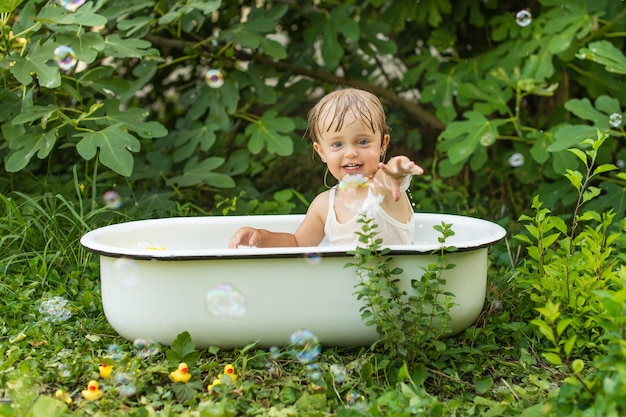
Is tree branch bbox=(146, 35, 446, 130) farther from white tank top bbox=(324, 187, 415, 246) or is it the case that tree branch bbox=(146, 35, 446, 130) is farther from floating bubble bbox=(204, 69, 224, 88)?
white tank top bbox=(324, 187, 415, 246)

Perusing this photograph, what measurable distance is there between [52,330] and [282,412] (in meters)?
0.99

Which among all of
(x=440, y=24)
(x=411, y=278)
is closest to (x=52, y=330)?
(x=411, y=278)

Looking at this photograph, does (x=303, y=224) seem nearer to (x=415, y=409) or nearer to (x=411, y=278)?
(x=411, y=278)

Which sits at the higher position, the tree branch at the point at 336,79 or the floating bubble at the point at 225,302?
the tree branch at the point at 336,79

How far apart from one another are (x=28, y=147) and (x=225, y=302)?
1269mm

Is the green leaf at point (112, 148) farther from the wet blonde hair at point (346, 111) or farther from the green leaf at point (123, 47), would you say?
the wet blonde hair at point (346, 111)

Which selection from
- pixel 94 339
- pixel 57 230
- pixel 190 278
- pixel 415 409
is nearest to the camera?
pixel 415 409

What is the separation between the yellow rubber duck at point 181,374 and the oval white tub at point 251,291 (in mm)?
193

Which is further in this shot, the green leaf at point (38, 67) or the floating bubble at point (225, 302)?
the green leaf at point (38, 67)

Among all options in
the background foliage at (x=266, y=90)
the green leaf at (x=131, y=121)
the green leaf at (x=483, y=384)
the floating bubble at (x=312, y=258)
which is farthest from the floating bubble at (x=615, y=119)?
the green leaf at (x=131, y=121)

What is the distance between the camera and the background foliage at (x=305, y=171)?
81.3 inches

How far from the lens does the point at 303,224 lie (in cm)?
273

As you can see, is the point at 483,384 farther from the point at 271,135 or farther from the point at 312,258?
the point at 271,135

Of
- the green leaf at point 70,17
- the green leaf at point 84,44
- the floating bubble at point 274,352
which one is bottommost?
the floating bubble at point 274,352
